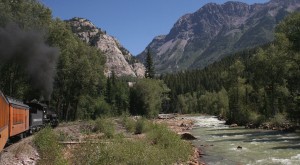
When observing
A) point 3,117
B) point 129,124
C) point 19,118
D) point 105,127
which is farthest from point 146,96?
point 3,117

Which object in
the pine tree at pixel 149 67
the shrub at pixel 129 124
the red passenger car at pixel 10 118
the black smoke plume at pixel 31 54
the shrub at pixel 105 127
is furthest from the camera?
the pine tree at pixel 149 67

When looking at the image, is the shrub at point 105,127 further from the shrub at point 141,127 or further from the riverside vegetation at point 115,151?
the riverside vegetation at point 115,151

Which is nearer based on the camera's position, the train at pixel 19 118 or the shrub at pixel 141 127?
the train at pixel 19 118

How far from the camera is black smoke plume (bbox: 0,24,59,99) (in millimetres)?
40500

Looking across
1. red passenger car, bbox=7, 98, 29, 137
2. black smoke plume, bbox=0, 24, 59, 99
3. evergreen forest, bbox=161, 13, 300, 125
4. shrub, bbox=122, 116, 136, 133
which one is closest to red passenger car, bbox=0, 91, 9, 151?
red passenger car, bbox=7, 98, 29, 137

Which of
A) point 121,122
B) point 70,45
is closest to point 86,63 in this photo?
point 70,45

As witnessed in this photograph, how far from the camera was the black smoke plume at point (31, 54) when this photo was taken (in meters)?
40.5

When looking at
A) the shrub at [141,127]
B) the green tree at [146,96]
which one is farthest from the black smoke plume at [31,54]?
the green tree at [146,96]

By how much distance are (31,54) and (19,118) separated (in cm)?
1907

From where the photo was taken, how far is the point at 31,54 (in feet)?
141

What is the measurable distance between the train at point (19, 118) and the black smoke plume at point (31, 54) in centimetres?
424

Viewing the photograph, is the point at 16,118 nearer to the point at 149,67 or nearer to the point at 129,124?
the point at 129,124

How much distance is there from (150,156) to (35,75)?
28.2 meters

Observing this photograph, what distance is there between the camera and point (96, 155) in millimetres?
19141
